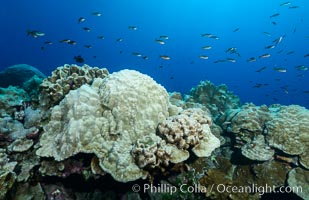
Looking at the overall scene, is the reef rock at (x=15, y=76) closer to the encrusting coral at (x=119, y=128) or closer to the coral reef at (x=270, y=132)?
the encrusting coral at (x=119, y=128)

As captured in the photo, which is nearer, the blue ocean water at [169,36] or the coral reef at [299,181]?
the coral reef at [299,181]

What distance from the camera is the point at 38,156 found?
5.70m

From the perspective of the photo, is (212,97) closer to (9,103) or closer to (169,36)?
(9,103)

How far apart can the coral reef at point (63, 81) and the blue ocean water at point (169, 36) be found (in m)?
89.1

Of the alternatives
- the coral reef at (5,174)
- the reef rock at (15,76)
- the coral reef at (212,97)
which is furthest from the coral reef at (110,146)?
the reef rock at (15,76)

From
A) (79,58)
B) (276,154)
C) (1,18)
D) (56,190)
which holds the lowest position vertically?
(56,190)

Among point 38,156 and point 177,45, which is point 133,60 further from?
point 38,156

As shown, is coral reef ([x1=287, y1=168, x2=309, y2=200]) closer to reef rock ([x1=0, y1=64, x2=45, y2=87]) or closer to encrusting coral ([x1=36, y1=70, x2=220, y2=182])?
encrusting coral ([x1=36, y1=70, x2=220, y2=182])

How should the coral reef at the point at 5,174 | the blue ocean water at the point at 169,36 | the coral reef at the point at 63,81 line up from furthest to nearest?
1. the blue ocean water at the point at 169,36
2. the coral reef at the point at 63,81
3. the coral reef at the point at 5,174

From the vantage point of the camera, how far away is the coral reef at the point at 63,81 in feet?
21.4

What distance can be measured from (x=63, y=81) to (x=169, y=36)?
11150 cm

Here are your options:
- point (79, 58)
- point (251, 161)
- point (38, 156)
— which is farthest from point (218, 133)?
point (79, 58)

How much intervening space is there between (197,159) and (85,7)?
322 ft

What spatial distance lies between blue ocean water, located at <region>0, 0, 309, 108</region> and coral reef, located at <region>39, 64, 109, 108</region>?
89.1 meters
